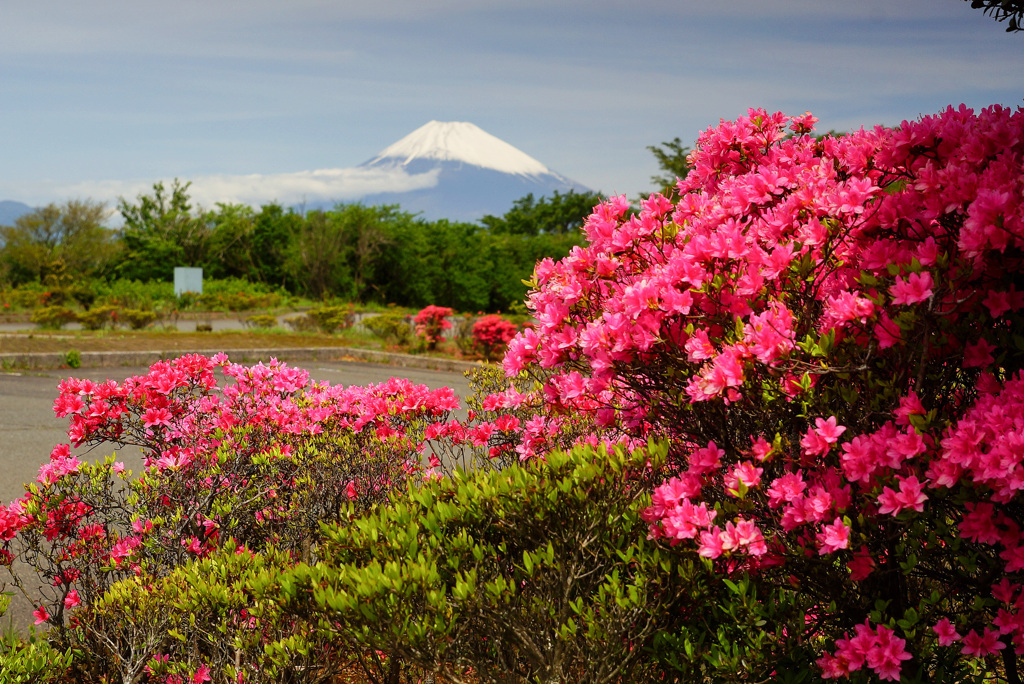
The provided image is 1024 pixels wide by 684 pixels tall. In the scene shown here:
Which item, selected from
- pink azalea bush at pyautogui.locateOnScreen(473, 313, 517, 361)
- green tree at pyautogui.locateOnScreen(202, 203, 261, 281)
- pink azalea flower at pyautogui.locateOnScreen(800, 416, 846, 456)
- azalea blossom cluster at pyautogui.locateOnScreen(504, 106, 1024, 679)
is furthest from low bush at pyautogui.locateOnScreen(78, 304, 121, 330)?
pink azalea flower at pyautogui.locateOnScreen(800, 416, 846, 456)

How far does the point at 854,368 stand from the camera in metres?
2.14

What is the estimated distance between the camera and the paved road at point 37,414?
261 inches

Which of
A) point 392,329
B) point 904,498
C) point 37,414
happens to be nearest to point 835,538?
point 904,498

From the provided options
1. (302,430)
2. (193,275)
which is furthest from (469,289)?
(302,430)

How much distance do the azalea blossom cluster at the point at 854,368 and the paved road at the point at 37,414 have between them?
114 inches

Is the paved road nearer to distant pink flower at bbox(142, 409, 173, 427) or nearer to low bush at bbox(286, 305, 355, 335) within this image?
distant pink flower at bbox(142, 409, 173, 427)

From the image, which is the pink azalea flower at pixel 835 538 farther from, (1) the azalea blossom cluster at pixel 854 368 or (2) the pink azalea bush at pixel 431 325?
(2) the pink azalea bush at pixel 431 325

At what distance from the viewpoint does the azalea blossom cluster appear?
202 centimetres

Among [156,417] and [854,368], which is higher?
[854,368]

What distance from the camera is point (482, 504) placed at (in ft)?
7.71

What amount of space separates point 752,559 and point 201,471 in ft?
8.64

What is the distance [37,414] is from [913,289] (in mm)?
10361

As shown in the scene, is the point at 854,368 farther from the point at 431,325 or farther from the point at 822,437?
the point at 431,325

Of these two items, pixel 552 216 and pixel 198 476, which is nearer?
pixel 198 476
